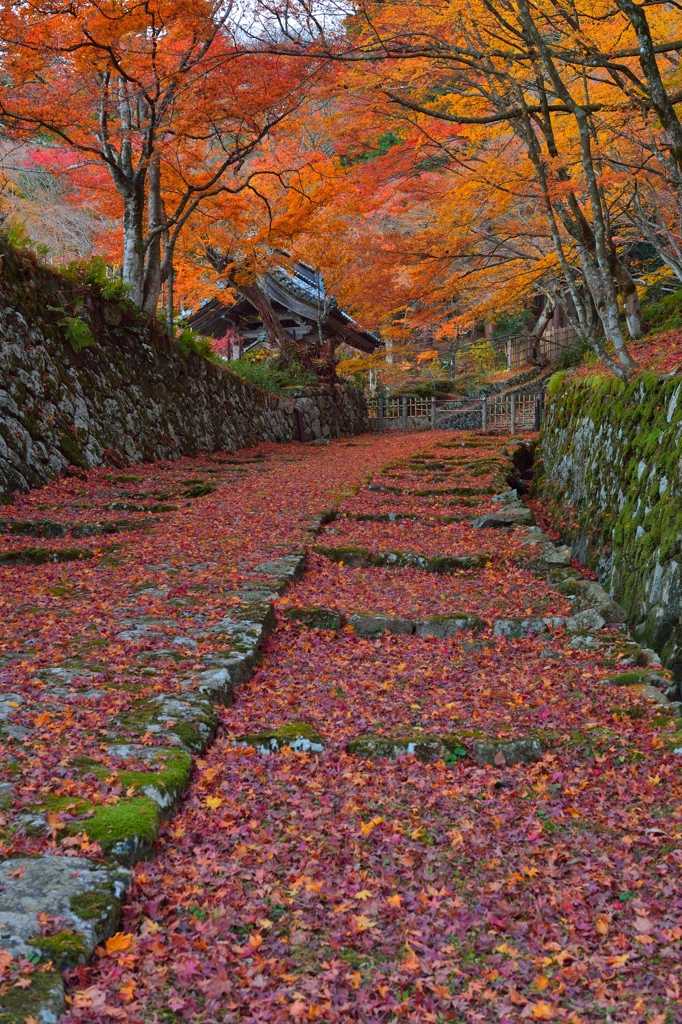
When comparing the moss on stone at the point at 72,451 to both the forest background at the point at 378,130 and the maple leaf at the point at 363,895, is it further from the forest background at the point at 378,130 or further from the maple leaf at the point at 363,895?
the maple leaf at the point at 363,895

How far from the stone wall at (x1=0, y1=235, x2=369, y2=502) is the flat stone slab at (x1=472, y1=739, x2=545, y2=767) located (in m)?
6.71

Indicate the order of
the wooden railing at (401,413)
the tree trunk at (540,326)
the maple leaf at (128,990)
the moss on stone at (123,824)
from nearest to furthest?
the maple leaf at (128,990) → the moss on stone at (123,824) → the tree trunk at (540,326) → the wooden railing at (401,413)

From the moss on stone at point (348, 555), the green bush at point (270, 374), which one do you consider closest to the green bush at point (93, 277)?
the moss on stone at point (348, 555)

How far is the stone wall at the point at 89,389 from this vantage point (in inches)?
382

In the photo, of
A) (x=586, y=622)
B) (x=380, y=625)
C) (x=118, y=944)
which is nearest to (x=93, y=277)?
(x=380, y=625)

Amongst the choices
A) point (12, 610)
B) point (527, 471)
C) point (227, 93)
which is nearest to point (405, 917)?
point (12, 610)

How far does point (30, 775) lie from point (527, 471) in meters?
14.3

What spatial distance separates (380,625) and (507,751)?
2.04 m

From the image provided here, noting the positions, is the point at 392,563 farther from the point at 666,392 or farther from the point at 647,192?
the point at 647,192

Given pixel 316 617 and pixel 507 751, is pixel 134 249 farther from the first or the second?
pixel 507 751

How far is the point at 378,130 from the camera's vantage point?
10.6m

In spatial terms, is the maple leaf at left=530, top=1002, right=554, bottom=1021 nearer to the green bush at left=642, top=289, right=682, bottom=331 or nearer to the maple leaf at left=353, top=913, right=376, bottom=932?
the maple leaf at left=353, top=913, right=376, bottom=932

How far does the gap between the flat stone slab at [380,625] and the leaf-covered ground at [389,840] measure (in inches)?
4.8

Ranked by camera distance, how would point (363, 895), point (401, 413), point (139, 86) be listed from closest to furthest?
point (363, 895) < point (139, 86) < point (401, 413)
